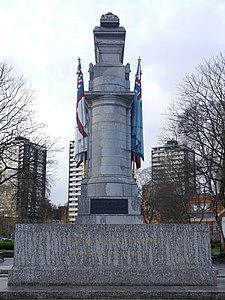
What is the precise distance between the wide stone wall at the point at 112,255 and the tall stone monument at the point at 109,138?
3.47m

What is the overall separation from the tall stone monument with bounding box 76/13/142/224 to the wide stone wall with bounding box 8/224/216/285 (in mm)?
3473

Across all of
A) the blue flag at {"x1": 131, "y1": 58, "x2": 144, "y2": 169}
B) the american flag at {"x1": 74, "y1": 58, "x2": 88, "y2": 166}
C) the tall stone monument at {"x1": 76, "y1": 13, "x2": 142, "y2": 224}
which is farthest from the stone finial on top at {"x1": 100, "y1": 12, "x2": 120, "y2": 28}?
the blue flag at {"x1": 131, "y1": 58, "x2": 144, "y2": 169}

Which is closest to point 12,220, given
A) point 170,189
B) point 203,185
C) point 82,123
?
point 170,189

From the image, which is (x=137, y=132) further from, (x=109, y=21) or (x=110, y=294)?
(x=110, y=294)

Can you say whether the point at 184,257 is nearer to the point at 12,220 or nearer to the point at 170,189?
the point at 170,189

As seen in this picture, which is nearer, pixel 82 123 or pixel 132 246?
pixel 132 246

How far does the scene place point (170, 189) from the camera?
158 feet

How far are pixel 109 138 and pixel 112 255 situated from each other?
653 centimetres

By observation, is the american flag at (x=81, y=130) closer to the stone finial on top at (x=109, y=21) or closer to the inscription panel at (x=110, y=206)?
the inscription panel at (x=110, y=206)

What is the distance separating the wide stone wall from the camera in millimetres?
11320

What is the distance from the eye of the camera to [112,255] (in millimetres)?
11625

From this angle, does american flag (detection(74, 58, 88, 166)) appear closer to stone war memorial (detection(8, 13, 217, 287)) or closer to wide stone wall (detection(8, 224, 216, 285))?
stone war memorial (detection(8, 13, 217, 287))

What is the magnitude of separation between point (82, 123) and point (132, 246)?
25.7ft

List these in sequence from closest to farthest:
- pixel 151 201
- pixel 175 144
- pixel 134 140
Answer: pixel 134 140, pixel 175 144, pixel 151 201
